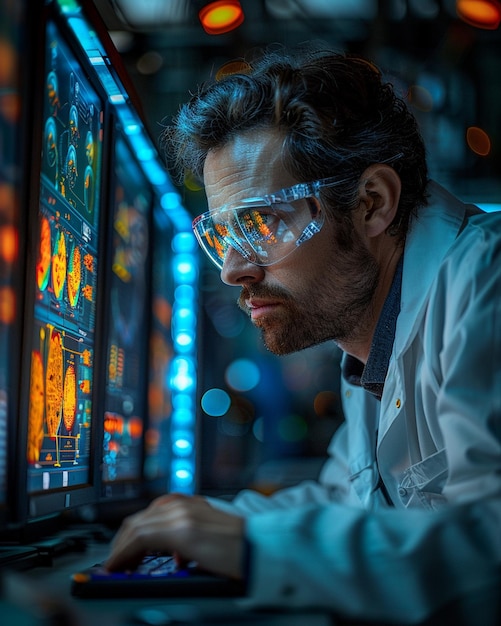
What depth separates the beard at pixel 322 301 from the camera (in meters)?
1.62

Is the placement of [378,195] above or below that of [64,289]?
above

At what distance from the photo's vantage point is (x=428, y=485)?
4.28 feet

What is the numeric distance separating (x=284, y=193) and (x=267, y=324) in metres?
0.29

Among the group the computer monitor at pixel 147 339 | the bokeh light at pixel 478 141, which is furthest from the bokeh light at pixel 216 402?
the bokeh light at pixel 478 141

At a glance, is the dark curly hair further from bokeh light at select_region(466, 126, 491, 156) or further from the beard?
bokeh light at select_region(466, 126, 491, 156)

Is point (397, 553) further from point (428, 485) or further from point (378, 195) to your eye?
point (378, 195)

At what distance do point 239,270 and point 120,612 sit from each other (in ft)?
3.05

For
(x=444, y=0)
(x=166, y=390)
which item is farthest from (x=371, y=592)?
(x=444, y=0)

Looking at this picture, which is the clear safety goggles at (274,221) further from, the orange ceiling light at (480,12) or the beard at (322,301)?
the orange ceiling light at (480,12)

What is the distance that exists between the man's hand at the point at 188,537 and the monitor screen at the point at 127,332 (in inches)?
39.4

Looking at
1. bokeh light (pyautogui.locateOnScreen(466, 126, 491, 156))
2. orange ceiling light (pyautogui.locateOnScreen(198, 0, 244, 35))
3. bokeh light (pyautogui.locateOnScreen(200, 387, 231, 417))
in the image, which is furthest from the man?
bokeh light (pyautogui.locateOnScreen(466, 126, 491, 156))

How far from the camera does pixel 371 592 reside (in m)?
0.84

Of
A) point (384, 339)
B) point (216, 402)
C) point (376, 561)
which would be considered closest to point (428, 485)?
point (384, 339)

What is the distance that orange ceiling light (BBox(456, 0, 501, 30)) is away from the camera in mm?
3639
